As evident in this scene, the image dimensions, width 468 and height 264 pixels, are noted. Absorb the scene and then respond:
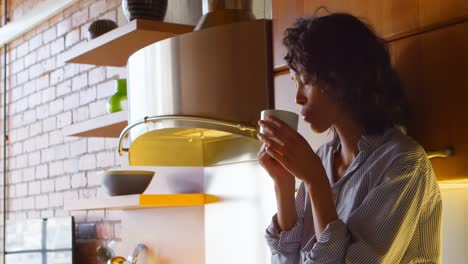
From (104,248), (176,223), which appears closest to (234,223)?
(176,223)

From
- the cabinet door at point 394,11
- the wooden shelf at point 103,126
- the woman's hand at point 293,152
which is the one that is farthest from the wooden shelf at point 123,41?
the woman's hand at point 293,152

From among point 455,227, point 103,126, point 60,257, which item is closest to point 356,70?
point 455,227

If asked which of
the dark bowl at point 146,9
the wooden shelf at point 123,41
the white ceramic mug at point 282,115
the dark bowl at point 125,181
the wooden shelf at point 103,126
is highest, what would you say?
the dark bowl at point 146,9

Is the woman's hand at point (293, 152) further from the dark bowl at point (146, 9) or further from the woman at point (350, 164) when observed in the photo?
the dark bowl at point (146, 9)

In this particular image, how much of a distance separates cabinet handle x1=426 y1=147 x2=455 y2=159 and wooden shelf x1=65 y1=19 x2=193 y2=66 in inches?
43.3

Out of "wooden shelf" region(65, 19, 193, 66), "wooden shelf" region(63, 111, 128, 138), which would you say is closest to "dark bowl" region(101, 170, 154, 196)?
"wooden shelf" region(63, 111, 128, 138)

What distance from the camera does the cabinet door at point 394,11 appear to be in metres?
1.09

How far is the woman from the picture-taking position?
3.45 feet

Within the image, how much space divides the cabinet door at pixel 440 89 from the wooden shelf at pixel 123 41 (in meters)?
0.99

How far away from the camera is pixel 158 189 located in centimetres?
248

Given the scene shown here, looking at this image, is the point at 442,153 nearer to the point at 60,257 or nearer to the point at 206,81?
the point at 206,81

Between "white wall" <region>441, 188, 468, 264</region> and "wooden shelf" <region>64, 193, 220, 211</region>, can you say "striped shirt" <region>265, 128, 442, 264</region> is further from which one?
"wooden shelf" <region>64, 193, 220, 211</region>

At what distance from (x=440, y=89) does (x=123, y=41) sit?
1.26m

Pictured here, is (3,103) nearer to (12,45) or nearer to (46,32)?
(12,45)
